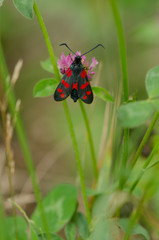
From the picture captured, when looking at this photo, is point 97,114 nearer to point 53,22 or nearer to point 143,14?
point 143,14

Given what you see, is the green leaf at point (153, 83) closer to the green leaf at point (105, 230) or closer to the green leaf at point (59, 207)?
the green leaf at point (105, 230)

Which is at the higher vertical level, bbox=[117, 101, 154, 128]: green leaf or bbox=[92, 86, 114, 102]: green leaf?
bbox=[92, 86, 114, 102]: green leaf

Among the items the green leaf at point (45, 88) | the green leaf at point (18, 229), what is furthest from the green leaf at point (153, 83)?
the green leaf at point (18, 229)

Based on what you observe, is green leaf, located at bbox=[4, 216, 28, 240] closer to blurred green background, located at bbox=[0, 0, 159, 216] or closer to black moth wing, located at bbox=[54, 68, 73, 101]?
black moth wing, located at bbox=[54, 68, 73, 101]

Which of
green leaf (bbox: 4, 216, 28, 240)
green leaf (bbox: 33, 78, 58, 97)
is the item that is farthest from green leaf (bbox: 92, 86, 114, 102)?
green leaf (bbox: 4, 216, 28, 240)

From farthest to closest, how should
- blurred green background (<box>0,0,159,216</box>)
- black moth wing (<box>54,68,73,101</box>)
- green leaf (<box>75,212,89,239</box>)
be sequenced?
blurred green background (<box>0,0,159,216</box>) < green leaf (<box>75,212,89,239</box>) < black moth wing (<box>54,68,73,101</box>)
